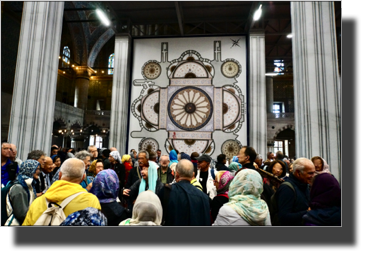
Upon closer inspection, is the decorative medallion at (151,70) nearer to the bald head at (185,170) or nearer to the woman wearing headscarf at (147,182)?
the woman wearing headscarf at (147,182)

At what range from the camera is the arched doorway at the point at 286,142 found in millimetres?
20453

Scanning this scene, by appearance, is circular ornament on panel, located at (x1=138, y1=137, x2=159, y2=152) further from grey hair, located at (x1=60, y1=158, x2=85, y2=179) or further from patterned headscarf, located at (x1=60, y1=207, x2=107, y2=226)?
patterned headscarf, located at (x1=60, y1=207, x2=107, y2=226)

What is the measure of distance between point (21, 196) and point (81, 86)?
2019cm

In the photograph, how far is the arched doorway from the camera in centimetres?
2045

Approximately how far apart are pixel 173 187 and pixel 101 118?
658 inches

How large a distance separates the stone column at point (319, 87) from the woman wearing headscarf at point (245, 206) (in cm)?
275

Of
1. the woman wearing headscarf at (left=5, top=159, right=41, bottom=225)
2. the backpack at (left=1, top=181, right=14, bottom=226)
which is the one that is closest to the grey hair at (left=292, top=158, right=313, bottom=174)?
the woman wearing headscarf at (left=5, top=159, right=41, bottom=225)

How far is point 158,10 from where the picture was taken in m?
9.54

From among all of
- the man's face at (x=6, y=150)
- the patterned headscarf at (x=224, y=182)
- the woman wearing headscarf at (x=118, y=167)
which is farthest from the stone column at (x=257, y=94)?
the man's face at (x=6, y=150)

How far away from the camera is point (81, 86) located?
1975 cm

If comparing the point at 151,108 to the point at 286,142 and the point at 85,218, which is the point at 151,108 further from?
the point at 286,142

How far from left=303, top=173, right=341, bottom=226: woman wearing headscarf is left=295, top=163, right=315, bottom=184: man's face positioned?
0.25m
